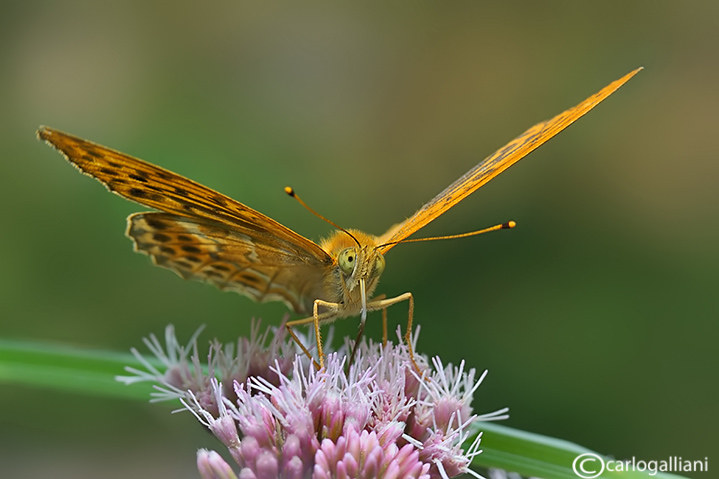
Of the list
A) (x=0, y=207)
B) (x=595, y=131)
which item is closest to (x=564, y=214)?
(x=595, y=131)

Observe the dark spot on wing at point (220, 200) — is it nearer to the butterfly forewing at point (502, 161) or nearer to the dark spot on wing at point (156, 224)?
the dark spot on wing at point (156, 224)

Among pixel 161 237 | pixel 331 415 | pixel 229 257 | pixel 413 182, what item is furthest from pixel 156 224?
pixel 413 182

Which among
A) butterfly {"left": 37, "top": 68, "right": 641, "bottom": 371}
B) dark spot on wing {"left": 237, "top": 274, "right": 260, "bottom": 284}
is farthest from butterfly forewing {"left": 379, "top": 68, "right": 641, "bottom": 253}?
dark spot on wing {"left": 237, "top": 274, "right": 260, "bottom": 284}

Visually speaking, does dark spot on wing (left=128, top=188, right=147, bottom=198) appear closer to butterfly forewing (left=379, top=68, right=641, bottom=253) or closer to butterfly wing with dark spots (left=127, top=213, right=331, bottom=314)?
butterfly wing with dark spots (left=127, top=213, right=331, bottom=314)

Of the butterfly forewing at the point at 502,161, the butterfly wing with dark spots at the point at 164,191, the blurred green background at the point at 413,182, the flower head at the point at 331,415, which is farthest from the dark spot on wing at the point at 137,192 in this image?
the blurred green background at the point at 413,182

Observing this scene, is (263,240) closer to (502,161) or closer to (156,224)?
(156,224)

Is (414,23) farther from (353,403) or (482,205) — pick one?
(353,403)
